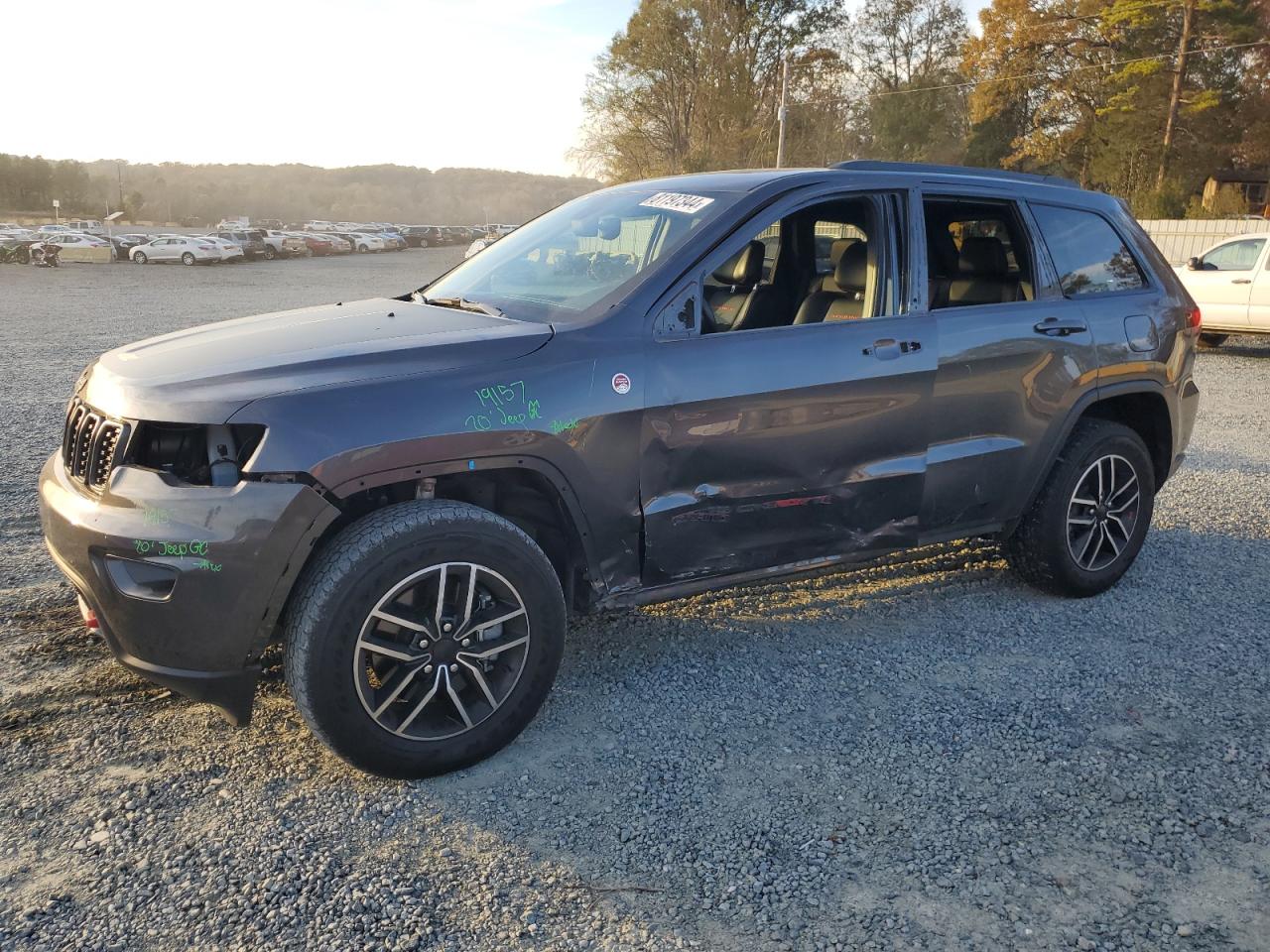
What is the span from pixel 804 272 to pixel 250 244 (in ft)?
138

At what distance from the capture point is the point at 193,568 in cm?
275

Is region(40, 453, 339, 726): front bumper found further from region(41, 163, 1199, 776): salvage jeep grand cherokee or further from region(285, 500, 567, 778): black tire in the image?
region(285, 500, 567, 778): black tire

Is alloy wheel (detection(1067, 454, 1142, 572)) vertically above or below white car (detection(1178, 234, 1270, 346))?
below

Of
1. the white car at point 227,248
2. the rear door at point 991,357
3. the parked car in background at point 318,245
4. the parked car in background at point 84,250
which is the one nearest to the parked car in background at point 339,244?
the parked car in background at point 318,245

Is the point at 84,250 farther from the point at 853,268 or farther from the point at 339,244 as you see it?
the point at 853,268

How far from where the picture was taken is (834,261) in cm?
429

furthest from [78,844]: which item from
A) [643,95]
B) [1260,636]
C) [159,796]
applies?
[643,95]

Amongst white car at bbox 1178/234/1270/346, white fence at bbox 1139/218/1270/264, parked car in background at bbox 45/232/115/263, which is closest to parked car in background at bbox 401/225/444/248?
parked car in background at bbox 45/232/115/263

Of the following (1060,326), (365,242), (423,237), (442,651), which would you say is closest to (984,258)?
(1060,326)

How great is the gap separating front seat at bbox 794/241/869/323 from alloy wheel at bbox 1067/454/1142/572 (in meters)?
1.44

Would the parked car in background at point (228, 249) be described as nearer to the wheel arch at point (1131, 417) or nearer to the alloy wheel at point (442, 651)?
the wheel arch at point (1131, 417)

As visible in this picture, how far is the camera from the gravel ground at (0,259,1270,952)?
2516 millimetres

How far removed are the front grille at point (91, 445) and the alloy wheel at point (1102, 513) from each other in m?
3.88

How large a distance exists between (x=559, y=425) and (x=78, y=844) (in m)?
1.81
